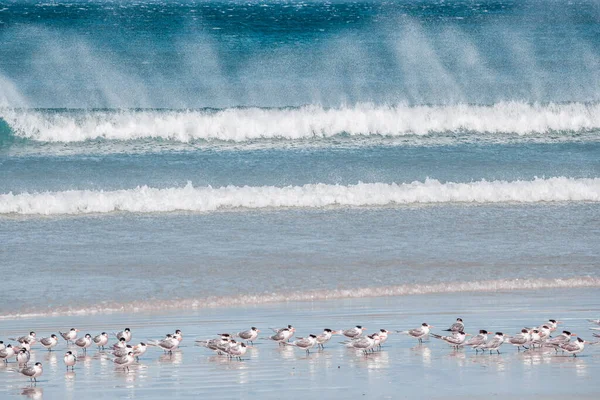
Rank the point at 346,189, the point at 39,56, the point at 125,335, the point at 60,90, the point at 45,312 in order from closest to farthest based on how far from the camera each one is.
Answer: the point at 125,335 < the point at 45,312 < the point at 346,189 < the point at 60,90 < the point at 39,56

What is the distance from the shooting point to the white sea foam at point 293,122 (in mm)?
26516

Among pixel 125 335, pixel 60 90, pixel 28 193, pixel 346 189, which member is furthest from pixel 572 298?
pixel 60 90

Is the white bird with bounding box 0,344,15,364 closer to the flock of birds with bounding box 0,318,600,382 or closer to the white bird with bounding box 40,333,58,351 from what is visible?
the flock of birds with bounding box 0,318,600,382

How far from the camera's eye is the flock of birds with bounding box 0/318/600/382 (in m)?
10.6

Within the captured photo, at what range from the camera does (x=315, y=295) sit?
13.5 meters

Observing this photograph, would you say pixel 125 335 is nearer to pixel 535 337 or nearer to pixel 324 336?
pixel 324 336


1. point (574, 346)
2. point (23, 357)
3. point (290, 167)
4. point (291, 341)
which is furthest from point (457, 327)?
point (290, 167)

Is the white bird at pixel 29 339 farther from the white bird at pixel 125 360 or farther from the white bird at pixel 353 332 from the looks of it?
the white bird at pixel 353 332

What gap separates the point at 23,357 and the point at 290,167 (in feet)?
42.3

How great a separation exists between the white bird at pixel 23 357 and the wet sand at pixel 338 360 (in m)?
0.21

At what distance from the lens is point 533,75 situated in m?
38.2

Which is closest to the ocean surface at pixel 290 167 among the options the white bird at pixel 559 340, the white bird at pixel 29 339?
the white bird at pixel 29 339

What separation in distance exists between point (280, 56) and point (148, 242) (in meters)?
27.5

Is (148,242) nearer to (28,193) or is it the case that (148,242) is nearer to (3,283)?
(3,283)
